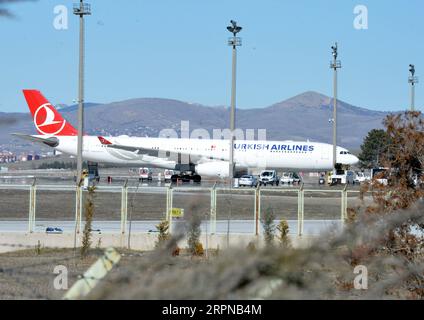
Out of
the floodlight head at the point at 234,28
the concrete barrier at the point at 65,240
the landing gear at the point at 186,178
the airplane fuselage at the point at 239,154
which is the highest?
the floodlight head at the point at 234,28

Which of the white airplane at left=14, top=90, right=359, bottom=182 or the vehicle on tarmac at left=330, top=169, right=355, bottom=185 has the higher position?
the white airplane at left=14, top=90, right=359, bottom=182

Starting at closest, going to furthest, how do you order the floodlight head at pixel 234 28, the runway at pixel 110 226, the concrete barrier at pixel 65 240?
the concrete barrier at pixel 65 240 < the runway at pixel 110 226 < the floodlight head at pixel 234 28

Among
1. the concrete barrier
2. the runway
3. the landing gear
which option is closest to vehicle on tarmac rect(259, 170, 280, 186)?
the landing gear

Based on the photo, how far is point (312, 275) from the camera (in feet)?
10.1

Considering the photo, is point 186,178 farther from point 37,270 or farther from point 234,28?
point 37,270

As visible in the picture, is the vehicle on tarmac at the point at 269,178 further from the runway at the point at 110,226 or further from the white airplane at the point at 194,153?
the runway at the point at 110,226

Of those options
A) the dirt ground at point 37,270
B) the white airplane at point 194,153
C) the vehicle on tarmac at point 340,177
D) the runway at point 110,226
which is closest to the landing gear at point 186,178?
the white airplane at point 194,153

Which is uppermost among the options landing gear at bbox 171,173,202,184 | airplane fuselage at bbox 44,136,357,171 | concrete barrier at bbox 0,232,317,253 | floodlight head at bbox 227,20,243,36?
floodlight head at bbox 227,20,243,36

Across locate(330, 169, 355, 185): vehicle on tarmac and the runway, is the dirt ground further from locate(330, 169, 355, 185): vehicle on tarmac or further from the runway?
locate(330, 169, 355, 185): vehicle on tarmac

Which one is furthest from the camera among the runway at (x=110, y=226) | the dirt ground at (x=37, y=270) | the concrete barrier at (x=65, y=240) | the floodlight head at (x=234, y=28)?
the floodlight head at (x=234, y=28)

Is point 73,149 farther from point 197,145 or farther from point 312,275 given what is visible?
point 312,275

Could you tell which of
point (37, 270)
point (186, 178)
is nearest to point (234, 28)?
point (186, 178)

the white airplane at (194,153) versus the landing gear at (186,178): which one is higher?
the white airplane at (194,153)
